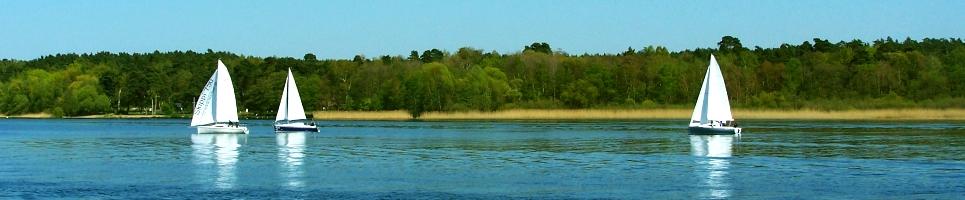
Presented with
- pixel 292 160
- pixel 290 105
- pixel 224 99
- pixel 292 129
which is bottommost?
pixel 292 160

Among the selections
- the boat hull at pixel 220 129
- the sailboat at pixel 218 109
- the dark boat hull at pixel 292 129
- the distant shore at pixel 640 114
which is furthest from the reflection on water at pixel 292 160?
the distant shore at pixel 640 114

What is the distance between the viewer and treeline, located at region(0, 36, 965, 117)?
433 feet

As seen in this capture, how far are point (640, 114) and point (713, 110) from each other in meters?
50.9

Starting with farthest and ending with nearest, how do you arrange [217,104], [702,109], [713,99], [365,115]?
[365,115] < [217,104] < [702,109] < [713,99]

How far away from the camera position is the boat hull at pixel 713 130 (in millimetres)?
63500

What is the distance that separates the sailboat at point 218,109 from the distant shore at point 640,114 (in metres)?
49.8

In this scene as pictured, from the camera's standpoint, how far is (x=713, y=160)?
41.3 meters

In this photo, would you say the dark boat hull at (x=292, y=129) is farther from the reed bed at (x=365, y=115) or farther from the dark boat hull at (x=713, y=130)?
the reed bed at (x=365, y=115)

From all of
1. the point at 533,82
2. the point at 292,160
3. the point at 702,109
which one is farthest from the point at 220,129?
the point at 533,82

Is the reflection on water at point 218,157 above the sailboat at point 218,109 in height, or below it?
below

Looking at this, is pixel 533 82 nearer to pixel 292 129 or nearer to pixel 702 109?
pixel 292 129

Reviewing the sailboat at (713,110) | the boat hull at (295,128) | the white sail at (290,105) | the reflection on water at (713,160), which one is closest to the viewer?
the reflection on water at (713,160)

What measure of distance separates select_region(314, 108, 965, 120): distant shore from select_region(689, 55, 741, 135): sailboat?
40502 millimetres

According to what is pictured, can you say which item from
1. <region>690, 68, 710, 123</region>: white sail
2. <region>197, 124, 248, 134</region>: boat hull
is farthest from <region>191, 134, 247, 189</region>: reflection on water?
<region>690, 68, 710, 123</region>: white sail
